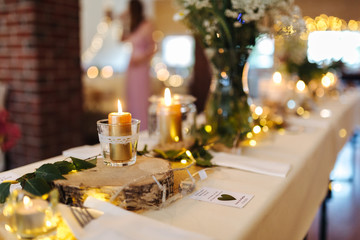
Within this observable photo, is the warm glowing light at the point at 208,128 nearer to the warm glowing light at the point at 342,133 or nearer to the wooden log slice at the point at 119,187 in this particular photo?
the wooden log slice at the point at 119,187

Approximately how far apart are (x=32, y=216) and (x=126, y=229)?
0.51 ft

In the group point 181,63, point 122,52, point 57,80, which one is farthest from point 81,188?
point 181,63

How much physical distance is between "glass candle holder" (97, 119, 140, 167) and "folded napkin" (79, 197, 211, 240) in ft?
0.66

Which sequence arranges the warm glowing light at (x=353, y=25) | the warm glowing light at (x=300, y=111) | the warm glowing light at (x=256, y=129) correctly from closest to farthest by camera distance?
1. the warm glowing light at (x=256, y=129)
2. the warm glowing light at (x=300, y=111)
3. the warm glowing light at (x=353, y=25)

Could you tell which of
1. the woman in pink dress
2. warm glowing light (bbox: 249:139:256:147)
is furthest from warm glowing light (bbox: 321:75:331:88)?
warm glowing light (bbox: 249:139:256:147)

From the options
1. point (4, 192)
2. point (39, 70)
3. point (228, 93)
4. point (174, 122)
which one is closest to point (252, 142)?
point (228, 93)

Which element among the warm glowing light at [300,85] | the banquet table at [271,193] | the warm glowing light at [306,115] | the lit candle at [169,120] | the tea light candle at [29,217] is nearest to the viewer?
the tea light candle at [29,217]

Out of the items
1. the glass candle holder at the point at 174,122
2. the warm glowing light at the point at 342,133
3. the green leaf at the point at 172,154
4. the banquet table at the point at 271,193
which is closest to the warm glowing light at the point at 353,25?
the warm glowing light at the point at 342,133

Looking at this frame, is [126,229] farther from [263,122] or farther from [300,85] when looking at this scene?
[300,85]

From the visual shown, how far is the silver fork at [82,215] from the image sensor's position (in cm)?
65

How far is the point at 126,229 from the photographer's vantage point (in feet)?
2.04

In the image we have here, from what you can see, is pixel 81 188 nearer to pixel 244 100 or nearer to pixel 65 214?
pixel 65 214

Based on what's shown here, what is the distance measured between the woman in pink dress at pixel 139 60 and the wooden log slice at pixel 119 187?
307 centimetres

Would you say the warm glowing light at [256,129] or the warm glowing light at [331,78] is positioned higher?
the warm glowing light at [331,78]
